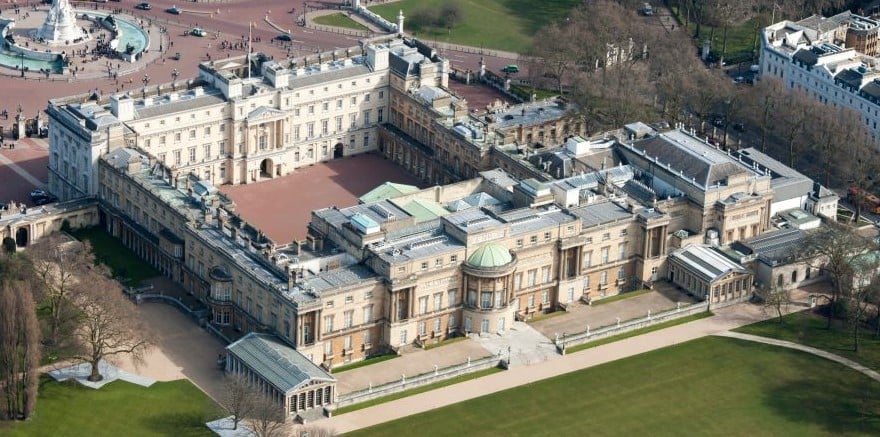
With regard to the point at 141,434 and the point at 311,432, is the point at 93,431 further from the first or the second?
the point at 311,432

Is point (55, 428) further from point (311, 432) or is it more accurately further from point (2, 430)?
point (311, 432)

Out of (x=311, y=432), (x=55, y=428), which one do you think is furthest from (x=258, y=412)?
(x=55, y=428)

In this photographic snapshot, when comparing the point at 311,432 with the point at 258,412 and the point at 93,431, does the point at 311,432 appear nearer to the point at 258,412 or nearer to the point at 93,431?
the point at 258,412

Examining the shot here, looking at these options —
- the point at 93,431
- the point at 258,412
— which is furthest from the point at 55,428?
the point at 258,412

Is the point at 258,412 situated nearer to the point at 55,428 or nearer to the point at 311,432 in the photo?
the point at 311,432

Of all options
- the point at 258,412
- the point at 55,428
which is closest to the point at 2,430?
the point at 55,428
